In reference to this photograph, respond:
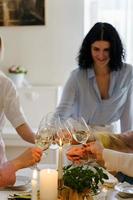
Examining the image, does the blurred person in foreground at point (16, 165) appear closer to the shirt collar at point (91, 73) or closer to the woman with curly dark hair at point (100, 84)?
the woman with curly dark hair at point (100, 84)

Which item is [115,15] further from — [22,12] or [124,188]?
[124,188]

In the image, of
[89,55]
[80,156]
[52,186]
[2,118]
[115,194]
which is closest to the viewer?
[52,186]

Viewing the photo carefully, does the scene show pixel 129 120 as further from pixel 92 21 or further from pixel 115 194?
pixel 92 21

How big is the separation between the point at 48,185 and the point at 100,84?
1.39m

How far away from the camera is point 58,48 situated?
398 cm

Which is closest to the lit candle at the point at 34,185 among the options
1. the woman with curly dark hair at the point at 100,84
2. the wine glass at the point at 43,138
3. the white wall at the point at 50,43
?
the wine glass at the point at 43,138

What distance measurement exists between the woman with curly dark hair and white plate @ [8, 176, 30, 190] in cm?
88

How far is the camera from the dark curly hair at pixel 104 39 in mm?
2635

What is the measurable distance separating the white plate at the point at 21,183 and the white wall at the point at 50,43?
229 centimetres

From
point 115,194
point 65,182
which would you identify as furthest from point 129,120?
point 65,182

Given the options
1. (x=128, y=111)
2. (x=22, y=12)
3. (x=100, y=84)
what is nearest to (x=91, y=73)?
(x=100, y=84)

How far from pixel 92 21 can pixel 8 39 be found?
2.73 feet

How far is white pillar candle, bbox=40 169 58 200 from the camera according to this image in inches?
56.4

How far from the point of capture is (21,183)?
1715 mm
